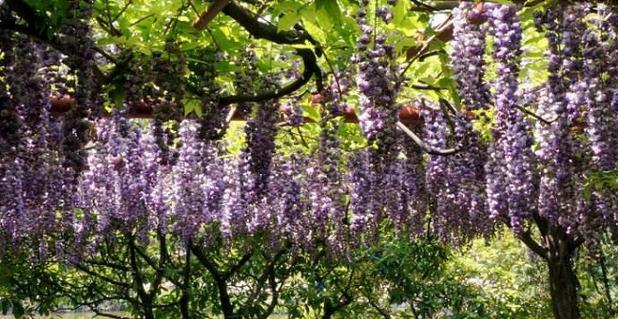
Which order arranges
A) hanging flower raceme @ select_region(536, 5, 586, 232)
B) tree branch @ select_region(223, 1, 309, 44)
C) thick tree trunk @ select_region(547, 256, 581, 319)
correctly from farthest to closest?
thick tree trunk @ select_region(547, 256, 581, 319) < hanging flower raceme @ select_region(536, 5, 586, 232) < tree branch @ select_region(223, 1, 309, 44)

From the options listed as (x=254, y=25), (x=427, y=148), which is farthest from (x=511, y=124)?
(x=254, y=25)

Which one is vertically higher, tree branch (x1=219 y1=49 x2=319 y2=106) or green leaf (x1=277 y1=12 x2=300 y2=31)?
tree branch (x1=219 y1=49 x2=319 y2=106)

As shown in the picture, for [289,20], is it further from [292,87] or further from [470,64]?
[470,64]

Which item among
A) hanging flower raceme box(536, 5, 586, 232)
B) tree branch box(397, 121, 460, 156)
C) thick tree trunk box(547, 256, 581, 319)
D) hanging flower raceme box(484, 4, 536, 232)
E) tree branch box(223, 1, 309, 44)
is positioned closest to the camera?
tree branch box(223, 1, 309, 44)

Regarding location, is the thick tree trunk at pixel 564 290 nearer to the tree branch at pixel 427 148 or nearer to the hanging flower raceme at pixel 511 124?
the hanging flower raceme at pixel 511 124

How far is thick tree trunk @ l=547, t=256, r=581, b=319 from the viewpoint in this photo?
28.5 ft

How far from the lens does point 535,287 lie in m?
12.7

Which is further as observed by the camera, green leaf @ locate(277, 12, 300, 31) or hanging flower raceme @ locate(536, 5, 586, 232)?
hanging flower raceme @ locate(536, 5, 586, 232)

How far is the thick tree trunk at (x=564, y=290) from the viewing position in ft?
28.5

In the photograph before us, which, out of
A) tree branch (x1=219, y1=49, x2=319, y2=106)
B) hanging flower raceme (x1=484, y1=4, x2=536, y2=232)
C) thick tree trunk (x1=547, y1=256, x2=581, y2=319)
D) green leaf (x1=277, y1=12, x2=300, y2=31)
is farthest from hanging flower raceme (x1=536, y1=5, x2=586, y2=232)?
thick tree trunk (x1=547, y1=256, x2=581, y2=319)

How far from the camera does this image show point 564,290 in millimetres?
8742

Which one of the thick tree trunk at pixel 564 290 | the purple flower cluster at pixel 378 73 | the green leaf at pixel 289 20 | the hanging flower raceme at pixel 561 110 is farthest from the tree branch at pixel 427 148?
the thick tree trunk at pixel 564 290

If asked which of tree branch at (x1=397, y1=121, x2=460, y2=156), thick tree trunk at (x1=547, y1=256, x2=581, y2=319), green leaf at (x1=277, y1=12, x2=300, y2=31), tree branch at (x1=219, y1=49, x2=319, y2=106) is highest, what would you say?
thick tree trunk at (x1=547, y1=256, x2=581, y2=319)

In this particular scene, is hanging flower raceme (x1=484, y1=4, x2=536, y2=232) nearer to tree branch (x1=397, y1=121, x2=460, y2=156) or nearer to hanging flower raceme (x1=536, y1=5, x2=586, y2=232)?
hanging flower raceme (x1=536, y1=5, x2=586, y2=232)
